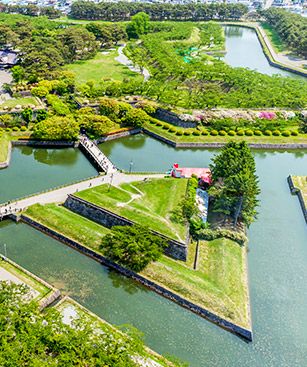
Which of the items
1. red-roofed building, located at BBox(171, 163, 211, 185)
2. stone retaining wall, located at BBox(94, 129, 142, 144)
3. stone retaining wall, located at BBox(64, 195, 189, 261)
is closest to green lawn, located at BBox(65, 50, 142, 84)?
stone retaining wall, located at BBox(94, 129, 142, 144)

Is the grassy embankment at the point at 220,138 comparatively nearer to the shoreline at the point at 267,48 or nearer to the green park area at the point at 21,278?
the green park area at the point at 21,278

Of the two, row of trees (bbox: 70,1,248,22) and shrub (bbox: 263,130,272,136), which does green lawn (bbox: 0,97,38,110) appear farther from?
row of trees (bbox: 70,1,248,22)

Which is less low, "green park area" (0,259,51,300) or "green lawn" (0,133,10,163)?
"green lawn" (0,133,10,163)

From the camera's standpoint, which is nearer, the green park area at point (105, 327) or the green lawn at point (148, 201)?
the green park area at point (105, 327)

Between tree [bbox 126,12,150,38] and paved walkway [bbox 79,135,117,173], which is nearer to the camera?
paved walkway [bbox 79,135,117,173]

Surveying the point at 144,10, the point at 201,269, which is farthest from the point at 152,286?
the point at 144,10

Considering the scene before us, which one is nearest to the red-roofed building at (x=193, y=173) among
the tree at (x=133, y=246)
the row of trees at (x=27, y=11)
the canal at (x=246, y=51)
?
the tree at (x=133, y=246)
